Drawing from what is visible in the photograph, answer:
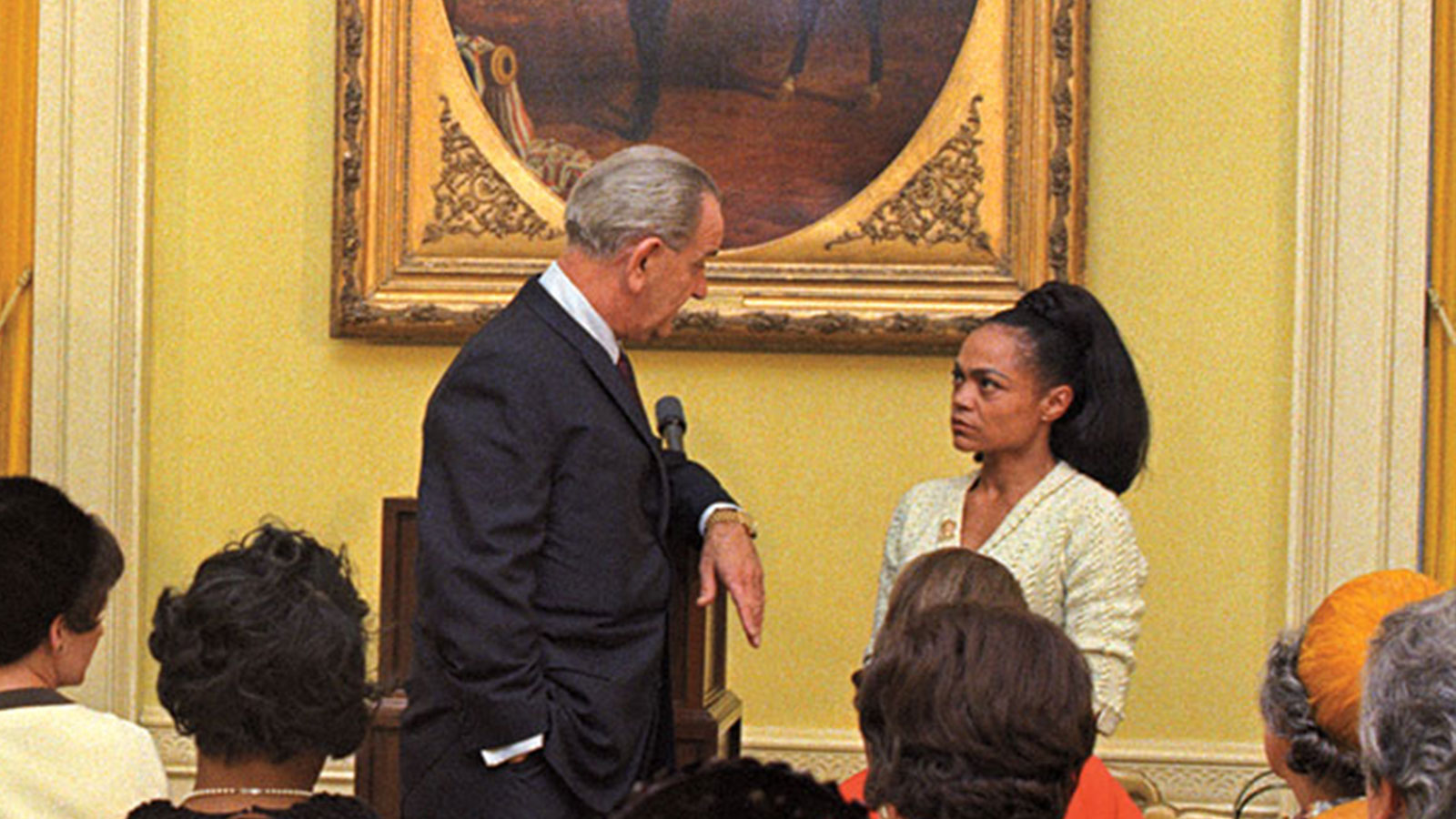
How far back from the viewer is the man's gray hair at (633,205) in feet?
11.7

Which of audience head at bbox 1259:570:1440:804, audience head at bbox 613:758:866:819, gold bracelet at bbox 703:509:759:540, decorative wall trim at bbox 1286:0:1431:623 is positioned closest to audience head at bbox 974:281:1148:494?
gold bracelet at bbox 703:509:759:540

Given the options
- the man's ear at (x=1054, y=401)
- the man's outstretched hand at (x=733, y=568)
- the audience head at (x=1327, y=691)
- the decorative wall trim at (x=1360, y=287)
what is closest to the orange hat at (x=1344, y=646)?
the audience head at (x=1327, y=691)

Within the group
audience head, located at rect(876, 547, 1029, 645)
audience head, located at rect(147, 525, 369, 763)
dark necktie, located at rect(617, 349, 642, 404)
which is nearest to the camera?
audience head, located at rect(147, 525, 369, 763)

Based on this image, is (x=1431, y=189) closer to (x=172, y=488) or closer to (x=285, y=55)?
(x=285, y=55)

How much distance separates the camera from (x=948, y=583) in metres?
3.05

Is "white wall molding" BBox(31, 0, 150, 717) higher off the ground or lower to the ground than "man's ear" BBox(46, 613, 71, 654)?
higher

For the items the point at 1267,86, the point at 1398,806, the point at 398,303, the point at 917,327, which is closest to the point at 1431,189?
the point at 1267,86

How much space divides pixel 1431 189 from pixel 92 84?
386 cm

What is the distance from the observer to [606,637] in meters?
3.49

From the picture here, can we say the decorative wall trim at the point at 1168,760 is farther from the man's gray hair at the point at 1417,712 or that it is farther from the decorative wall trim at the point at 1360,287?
the man's gray hair at the point at 1417,712

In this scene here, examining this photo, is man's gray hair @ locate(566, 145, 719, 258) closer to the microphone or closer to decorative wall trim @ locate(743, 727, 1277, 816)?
the microphone

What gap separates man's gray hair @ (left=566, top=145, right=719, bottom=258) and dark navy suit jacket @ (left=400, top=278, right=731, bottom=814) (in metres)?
0.17

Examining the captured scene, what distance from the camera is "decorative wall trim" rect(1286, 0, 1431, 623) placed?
5379 mm

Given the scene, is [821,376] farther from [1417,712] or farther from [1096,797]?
[1417,712]
